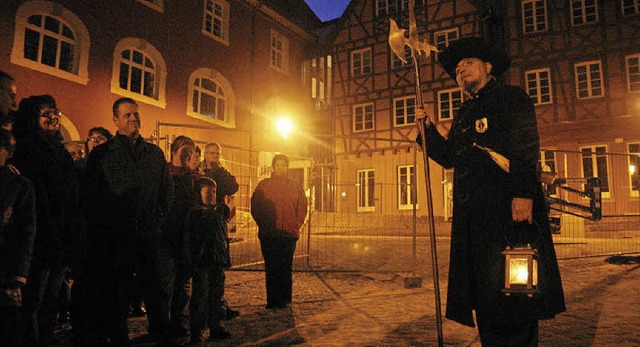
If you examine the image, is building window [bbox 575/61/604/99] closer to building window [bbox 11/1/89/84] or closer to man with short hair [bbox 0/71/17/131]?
building window [bbox 11/1/89/84]

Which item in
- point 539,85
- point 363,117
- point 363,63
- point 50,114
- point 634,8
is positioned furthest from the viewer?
point 363,63

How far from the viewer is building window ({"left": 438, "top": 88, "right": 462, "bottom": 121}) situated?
2019 cm

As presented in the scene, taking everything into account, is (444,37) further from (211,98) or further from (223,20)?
(211,98)

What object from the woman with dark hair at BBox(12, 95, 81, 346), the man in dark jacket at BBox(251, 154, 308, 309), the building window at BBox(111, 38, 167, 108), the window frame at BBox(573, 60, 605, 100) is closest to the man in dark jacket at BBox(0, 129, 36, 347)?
the woman with dark hair at BBox(12, 95, 81, 346)

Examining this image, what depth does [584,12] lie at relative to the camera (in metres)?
18.0

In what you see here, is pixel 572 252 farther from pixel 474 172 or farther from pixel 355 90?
pixel 355 90

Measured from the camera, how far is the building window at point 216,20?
56.7 ft

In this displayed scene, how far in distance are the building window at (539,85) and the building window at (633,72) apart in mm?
2761

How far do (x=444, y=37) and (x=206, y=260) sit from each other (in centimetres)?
1969

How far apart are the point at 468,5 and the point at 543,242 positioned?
20.1 meters

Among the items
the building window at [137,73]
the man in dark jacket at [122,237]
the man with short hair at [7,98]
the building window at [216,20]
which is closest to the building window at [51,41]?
the building window at [137,73]

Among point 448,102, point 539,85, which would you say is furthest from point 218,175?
point 539,85

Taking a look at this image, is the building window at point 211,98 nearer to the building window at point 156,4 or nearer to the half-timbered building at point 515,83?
the building window at point 156,4

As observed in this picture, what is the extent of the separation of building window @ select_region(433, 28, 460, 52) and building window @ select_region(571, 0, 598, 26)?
4.69 m
